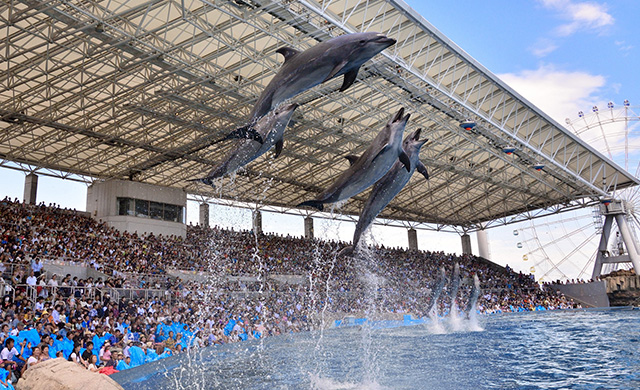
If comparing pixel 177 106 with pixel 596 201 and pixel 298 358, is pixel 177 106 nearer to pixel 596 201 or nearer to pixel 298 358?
pixel 298 358

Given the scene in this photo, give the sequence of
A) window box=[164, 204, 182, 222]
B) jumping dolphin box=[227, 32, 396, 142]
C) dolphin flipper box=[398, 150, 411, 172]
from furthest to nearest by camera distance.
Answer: window box=[164, 204, 182, 222]
dolphin flipper box=[398, 150, 411, 172]
jumping dolphin box=[227, 32, 396, 142]

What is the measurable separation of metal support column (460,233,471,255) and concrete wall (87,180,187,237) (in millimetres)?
28796

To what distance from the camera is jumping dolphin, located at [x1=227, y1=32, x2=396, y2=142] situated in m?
5.77

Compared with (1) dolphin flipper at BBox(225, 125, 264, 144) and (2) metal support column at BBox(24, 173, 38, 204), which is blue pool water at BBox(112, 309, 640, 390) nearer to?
(1) dolphin flipper at BBox(225, 125, 264, 144)

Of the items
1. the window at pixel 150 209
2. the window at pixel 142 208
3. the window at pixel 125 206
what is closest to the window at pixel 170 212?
the window at pixel 150 209

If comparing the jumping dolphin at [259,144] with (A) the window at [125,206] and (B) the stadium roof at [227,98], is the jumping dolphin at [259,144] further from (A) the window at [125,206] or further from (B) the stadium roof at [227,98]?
(A) the window at [125,206]

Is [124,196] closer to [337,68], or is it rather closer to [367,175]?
[367,175]

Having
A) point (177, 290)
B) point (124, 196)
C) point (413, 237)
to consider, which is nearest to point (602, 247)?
point (413, 237)

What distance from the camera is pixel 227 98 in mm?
23062

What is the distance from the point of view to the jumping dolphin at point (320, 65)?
18.9 feet

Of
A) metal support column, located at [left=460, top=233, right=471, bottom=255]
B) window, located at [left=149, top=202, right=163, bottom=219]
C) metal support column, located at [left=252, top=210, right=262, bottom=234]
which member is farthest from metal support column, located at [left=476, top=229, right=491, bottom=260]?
window, located at [left=149, top=202, right=163, bottom=219]

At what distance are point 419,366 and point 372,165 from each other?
4.81 m

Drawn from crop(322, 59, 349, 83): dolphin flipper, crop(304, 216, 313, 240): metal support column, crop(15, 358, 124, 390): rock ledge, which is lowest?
crop(15, 358, 124, 390): rock ledge

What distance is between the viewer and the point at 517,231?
46.8 m
